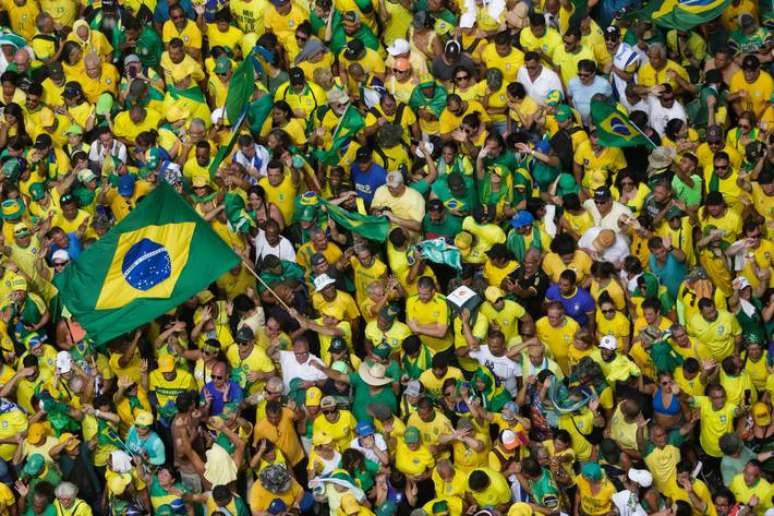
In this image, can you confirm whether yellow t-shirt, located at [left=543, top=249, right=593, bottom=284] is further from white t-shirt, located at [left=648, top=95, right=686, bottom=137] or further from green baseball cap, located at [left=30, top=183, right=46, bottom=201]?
green baseball cap, located at [left=30, top=183, right=46, bottom=201]

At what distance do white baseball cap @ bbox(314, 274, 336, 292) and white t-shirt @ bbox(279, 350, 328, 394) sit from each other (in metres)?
0.79

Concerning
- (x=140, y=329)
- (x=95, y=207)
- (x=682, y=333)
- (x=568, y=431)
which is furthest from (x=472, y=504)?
(x=95, y=207)

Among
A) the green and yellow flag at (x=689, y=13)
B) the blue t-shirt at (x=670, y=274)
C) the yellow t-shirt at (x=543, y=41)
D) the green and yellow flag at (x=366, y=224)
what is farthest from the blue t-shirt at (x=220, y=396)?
the green and yellow flag at (x=689, y=13)

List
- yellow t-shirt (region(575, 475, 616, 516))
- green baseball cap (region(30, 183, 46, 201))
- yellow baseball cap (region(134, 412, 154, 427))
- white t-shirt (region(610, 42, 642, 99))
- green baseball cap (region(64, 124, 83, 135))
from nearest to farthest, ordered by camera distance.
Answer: yellow t-shirt (region(575, 475, 616, 516)) < yellow baseball cap (region(134, 412, 154, 427)) < white t-shirt (region(610, 42, 642, 99)) < green baseball cap (region(30, 183, 46, 201)) < green baseball cap (region(64, 124, 83, 135))

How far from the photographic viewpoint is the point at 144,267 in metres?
24.3

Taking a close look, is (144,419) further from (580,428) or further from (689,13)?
(689,13)

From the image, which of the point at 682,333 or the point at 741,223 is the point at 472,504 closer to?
the point at 682,333

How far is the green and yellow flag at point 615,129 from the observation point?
24.9 meters

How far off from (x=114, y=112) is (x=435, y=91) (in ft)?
13.2

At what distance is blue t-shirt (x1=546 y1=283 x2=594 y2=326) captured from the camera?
78.5 ft

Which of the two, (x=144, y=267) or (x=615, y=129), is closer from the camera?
(x=144, y=267)

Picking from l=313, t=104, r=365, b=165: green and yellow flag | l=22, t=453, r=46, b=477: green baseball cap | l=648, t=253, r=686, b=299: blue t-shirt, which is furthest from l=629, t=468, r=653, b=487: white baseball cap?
l=22, t=453, r=46, b=477: green baseball cap

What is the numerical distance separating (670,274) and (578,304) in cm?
105

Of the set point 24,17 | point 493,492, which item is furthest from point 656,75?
point 24,17
